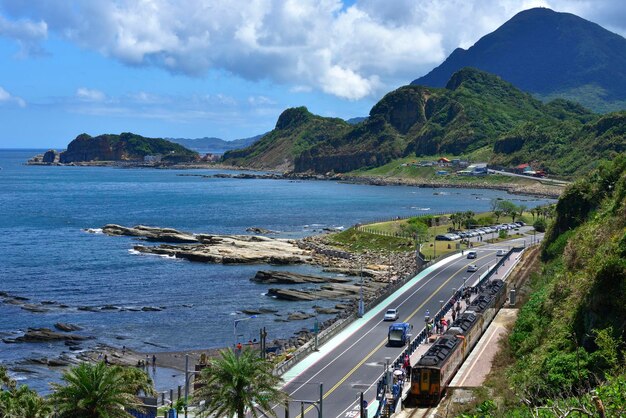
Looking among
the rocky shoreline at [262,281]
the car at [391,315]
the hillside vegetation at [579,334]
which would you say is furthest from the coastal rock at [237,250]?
the hillside vegetation at [579,334]

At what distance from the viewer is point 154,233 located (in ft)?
438

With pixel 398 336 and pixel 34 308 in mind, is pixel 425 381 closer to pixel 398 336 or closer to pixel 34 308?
pixel 398 336

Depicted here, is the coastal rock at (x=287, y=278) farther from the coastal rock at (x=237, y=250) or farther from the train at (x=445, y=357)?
the train at (x=445, y=357)

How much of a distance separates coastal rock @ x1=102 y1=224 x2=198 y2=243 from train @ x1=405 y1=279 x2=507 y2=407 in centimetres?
7730

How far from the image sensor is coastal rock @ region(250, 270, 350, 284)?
91375 mm

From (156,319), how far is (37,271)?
3375cm

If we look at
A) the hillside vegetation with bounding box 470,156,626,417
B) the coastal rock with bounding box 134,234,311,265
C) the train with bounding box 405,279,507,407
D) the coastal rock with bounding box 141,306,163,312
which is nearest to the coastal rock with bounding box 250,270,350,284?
the coastal rock with bounding box 134,234,311,265

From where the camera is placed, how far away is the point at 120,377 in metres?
30.8

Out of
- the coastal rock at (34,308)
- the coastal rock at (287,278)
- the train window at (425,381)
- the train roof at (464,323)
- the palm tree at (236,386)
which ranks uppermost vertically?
the palm tree at (236,386)

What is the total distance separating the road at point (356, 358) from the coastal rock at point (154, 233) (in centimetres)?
5904

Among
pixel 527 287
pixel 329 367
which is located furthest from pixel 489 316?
pixel 329 367

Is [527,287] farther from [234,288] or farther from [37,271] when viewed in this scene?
[37,271]

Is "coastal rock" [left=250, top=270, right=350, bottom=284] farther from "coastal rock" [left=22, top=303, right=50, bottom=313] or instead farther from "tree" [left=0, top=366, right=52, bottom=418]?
"tree" [left=0, top=366, right=52, bottom=418]

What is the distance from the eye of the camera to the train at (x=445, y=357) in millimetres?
38594
